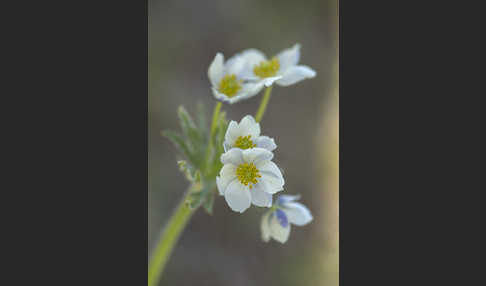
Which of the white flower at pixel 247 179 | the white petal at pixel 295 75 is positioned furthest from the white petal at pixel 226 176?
the white petal at pixel 295 75

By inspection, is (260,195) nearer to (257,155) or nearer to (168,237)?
(257,155)

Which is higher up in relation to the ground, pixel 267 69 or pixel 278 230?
pixel 267 69

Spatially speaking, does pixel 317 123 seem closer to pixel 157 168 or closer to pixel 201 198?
pixel 157 168

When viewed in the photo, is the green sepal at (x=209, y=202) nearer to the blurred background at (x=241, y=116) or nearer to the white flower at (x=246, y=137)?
the white flower at (x=246, y=137)

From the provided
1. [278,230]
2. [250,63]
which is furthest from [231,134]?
[250,63]

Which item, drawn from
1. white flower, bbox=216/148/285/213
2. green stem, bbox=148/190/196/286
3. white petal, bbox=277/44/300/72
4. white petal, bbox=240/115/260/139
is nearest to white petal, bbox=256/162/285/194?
white flower, bbox=216/148/285/213

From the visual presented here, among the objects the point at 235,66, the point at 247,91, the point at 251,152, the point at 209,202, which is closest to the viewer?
the point at 251,152
